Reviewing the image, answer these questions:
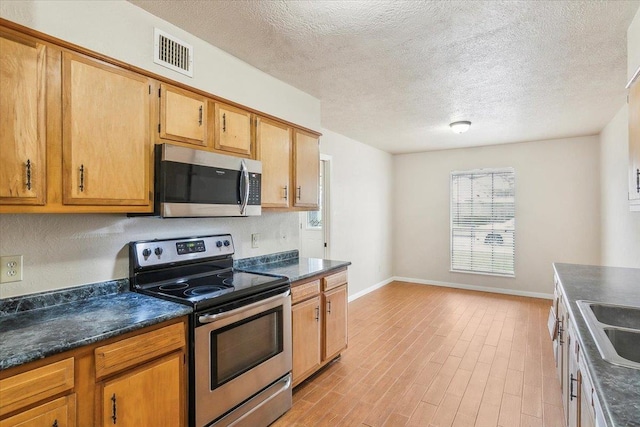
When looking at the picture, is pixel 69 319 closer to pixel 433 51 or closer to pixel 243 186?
pixel 243 186

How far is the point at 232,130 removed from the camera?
240 cm

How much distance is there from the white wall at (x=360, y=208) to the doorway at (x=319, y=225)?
0.09 meters

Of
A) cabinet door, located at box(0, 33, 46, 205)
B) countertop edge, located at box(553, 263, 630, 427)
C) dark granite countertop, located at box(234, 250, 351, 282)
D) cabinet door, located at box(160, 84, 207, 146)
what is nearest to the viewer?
countertop edge, located at box(553, 263, 630, 427)

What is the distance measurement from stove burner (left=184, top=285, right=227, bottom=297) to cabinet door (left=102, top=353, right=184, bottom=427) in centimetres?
34

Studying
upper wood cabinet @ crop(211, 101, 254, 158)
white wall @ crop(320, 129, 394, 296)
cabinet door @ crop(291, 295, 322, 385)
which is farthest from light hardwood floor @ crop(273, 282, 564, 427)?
upper wood cabinet @ crop(211, 101, 254, 158)

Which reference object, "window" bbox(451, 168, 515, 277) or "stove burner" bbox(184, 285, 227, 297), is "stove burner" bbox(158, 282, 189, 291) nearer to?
"stove burner" bbox(184, 285, 227, 297)

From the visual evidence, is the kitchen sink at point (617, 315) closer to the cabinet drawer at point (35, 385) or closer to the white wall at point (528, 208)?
the cabinet drawer at point (35, 385)

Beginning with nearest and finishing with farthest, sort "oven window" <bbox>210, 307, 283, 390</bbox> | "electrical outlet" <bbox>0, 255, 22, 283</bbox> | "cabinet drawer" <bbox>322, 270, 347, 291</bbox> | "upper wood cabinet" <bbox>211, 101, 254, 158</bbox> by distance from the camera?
"electrical outlet" <bbox>0, 255, 22, 283</bbox>, "oven window" <bbox>210, 307, 283, 390</bbox>, "upper wood cabinet" <bbox>211, 101, 254, 158</bbox>, "cabinet drawer" <bbox>322, 270, 347, 291</bbox>

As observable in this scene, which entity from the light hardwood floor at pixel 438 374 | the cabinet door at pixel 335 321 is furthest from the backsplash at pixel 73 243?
the light hardwood floor at pixel 438 374

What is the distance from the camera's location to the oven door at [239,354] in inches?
69.2

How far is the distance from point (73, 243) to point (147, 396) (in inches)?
35.7

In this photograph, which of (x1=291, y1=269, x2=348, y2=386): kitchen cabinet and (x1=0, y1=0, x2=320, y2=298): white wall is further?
(x1=291, y1=269, x2=348, y2=386): kitchen cabinet

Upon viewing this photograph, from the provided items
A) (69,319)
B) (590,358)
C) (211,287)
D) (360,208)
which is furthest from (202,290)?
(360,208)

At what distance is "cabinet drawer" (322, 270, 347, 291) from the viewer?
2.85 meters
